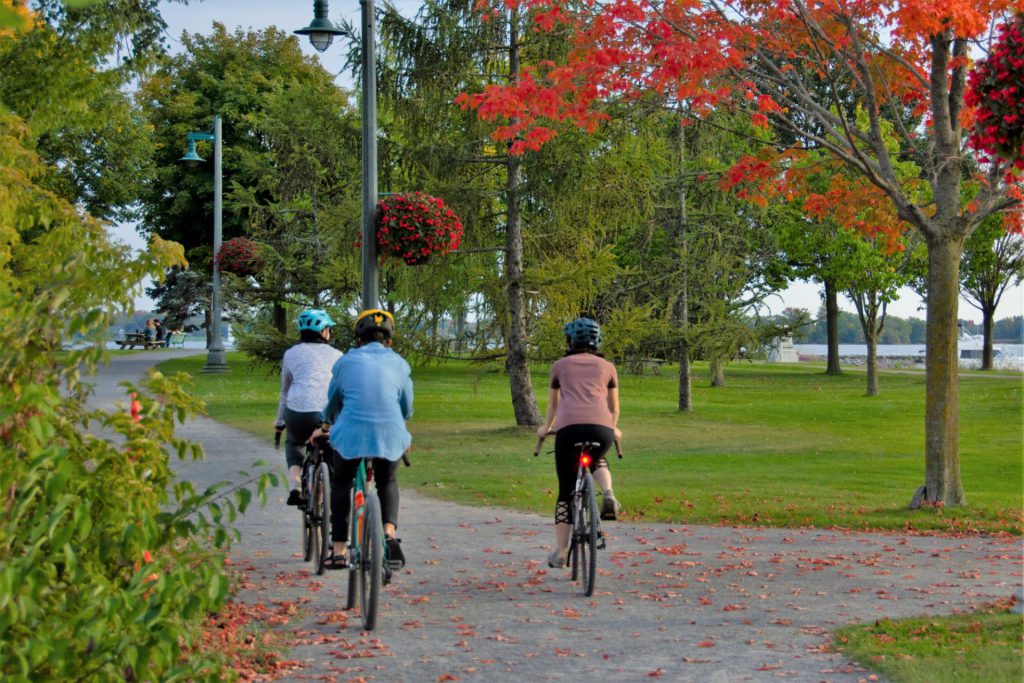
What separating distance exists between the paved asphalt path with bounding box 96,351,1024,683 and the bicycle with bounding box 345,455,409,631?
16cm

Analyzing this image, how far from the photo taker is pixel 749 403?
35.3 m

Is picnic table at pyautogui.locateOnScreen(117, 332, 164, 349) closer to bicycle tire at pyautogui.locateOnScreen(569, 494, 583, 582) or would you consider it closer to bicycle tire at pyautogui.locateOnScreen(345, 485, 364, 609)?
bicycle tire at pyautogui.locateOnScreen(569, 494, 583, 582)

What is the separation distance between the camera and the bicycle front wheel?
27.2 ft

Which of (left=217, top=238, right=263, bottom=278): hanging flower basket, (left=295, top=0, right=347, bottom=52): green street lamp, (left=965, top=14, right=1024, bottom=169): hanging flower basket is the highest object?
(left=295, top=0, right=347, bottom=52): green street lamp

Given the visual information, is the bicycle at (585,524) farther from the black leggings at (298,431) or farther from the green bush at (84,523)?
the green bush at (84,523)

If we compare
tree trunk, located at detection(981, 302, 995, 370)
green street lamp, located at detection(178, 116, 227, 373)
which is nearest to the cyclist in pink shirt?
green street lamp, located at detection(178, 116, 227, 373)

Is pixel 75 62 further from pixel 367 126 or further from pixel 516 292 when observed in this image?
pixel 516 292

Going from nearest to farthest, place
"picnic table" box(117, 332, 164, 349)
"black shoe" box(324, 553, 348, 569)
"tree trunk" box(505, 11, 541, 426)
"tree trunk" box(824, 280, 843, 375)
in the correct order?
1. "black shoe" box(324, 553, 348, 569)
2. "tree trunk" box(505, 11, 541, 426)
3. "tree trunk" box(824, 280, 843, 375)
4. "picnic table" box(117, 332, 164, 349)

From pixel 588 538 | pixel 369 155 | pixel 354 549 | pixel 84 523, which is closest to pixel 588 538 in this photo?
pixel 588 538

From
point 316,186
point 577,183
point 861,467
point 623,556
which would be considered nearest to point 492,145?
point 577,183

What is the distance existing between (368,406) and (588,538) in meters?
1.84

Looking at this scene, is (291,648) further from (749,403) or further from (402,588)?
(749,403)

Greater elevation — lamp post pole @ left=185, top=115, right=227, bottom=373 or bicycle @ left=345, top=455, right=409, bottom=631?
lamp post pole @ left=185, top=115, right=227, bottom=373

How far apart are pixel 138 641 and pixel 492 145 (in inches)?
799
